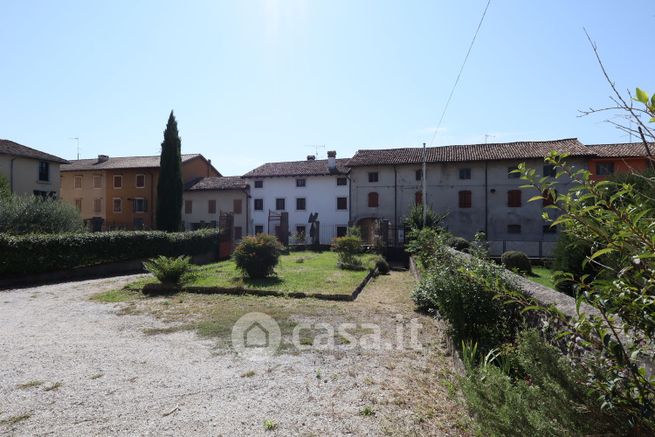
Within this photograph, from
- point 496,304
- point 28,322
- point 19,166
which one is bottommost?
point 28,322

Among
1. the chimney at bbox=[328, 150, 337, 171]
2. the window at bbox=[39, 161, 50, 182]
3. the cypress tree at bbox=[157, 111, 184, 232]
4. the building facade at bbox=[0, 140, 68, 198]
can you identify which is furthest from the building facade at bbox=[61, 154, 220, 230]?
the chimney at bbox=[328, 150, 337, 171]

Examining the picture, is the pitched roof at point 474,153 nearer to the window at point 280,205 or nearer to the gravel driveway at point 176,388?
the window at point 280,205

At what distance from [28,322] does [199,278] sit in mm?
5292

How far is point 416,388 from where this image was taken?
4.46 meters

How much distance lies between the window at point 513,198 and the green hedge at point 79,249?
954 inches

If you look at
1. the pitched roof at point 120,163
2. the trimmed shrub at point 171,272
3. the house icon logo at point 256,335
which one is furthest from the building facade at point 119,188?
the house icon logo at point 256,335

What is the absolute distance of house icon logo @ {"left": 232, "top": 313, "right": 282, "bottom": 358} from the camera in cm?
578

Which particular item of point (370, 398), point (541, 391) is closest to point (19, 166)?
point (370, 398)

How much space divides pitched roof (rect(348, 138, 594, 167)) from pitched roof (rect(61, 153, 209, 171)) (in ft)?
67.4

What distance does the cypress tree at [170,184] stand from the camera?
1228 inches

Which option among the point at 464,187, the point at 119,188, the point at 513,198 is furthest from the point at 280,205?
the point at 513,198

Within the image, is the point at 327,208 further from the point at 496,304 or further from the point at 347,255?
the point at 496,304

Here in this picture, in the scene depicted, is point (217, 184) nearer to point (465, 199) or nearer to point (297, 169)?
point (297, 169)

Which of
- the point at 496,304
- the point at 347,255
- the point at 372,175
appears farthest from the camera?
the point at 372,175
